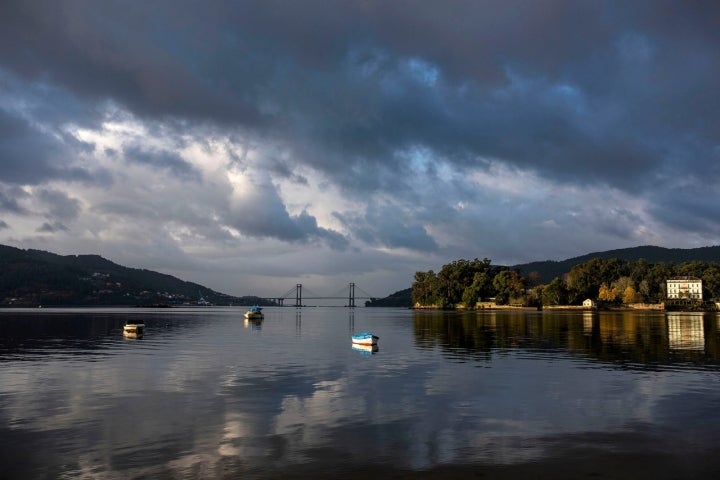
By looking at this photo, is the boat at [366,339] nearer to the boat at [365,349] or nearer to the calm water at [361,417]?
the boat at [365,349]

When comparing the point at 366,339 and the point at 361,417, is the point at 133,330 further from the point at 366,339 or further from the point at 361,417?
the point at 361,417

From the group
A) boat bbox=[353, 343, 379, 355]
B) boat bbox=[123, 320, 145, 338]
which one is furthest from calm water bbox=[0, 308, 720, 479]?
boat bbox=[123, 320, 145, 338]

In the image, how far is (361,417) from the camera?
90.8ft

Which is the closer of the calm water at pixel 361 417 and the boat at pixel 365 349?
the calm water at pixel 361 417

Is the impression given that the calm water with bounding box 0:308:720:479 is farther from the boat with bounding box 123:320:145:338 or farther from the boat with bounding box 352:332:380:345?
the boat with bounding box 123:320:145:338

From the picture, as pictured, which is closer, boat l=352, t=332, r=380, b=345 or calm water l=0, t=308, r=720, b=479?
calm water l=0, t=308, r=720, b=479

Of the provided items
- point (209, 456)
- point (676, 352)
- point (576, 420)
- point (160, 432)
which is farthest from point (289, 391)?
point (676, 352)

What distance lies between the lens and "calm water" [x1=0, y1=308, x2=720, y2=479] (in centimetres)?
1966

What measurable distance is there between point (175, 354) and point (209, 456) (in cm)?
4159

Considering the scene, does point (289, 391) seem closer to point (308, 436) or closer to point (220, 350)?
point (308, 436)

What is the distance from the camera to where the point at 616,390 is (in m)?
35.3

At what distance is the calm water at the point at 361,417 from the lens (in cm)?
1966

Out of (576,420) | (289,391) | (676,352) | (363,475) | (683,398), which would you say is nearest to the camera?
(363,475)

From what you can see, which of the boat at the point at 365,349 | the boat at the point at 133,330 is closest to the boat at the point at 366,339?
the boat at the point at 365,349
